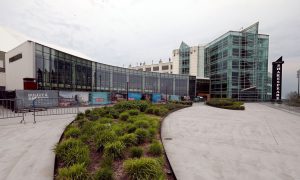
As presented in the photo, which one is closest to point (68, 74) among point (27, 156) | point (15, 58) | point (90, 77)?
point (90, 77)

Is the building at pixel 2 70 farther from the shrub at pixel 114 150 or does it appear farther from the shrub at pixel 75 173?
the shrub at pixel 75 173

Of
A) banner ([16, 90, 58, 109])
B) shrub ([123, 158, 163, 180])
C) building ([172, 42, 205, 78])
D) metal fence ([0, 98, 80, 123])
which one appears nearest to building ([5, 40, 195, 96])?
banner ([16, 90, 58, 109])

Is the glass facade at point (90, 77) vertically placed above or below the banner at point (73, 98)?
above

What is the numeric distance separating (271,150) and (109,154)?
24.9ft

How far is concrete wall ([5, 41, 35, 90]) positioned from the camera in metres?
21.6

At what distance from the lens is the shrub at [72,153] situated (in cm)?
468

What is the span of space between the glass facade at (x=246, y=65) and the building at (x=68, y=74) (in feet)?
55.4

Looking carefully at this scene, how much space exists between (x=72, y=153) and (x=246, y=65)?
50.9 meters

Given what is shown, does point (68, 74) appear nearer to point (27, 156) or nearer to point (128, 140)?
point (27, 156)

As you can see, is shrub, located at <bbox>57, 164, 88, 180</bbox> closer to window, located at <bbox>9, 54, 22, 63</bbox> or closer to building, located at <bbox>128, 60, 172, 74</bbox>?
window, located at <bbox>9, 54, 22, 63</bbox>

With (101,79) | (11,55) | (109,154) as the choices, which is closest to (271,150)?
(109,154)

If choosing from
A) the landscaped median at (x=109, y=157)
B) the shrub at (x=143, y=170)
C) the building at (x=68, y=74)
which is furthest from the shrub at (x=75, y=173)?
the building at (x=68, y=74)

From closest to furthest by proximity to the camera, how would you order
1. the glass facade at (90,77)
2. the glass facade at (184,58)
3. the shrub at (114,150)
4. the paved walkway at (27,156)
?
the paved walkway at (27,156)
the shrub at (114,150)
the glass facade at (90,77)
the glass facade at (184,58)

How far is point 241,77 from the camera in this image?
43.1 meters
